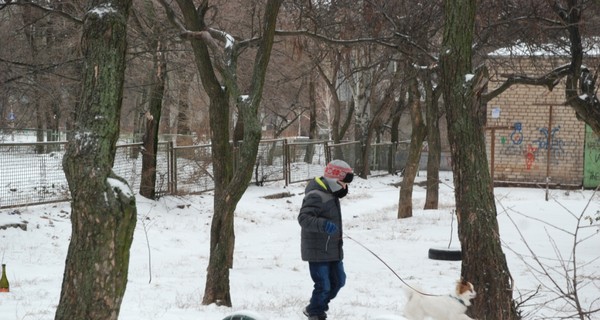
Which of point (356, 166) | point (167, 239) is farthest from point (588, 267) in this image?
point (356, 166)

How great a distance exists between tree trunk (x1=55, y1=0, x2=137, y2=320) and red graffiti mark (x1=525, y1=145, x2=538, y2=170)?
24.1 meters

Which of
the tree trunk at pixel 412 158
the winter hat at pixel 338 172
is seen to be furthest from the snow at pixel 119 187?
the tree trunk at pixel 412 158

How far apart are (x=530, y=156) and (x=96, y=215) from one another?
24500mm

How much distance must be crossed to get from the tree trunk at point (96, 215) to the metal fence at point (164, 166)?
1117 centimetres

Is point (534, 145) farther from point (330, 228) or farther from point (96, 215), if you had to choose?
point (96, 215)

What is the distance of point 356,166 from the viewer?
32.8m

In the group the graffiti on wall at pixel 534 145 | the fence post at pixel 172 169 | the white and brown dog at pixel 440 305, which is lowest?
the white and brown dog at pixel 440 305

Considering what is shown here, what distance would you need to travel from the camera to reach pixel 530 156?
27.3 metres

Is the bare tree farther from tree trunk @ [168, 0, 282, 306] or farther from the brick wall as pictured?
the brick wall

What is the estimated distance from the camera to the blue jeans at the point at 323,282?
7434 millimetres

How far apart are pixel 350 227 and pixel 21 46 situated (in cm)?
911

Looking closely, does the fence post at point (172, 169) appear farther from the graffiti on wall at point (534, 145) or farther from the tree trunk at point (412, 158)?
the graffiti on wall at point (534, 145)

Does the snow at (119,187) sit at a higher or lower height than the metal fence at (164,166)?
higher

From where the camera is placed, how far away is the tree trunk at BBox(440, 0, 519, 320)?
24.8 ft
